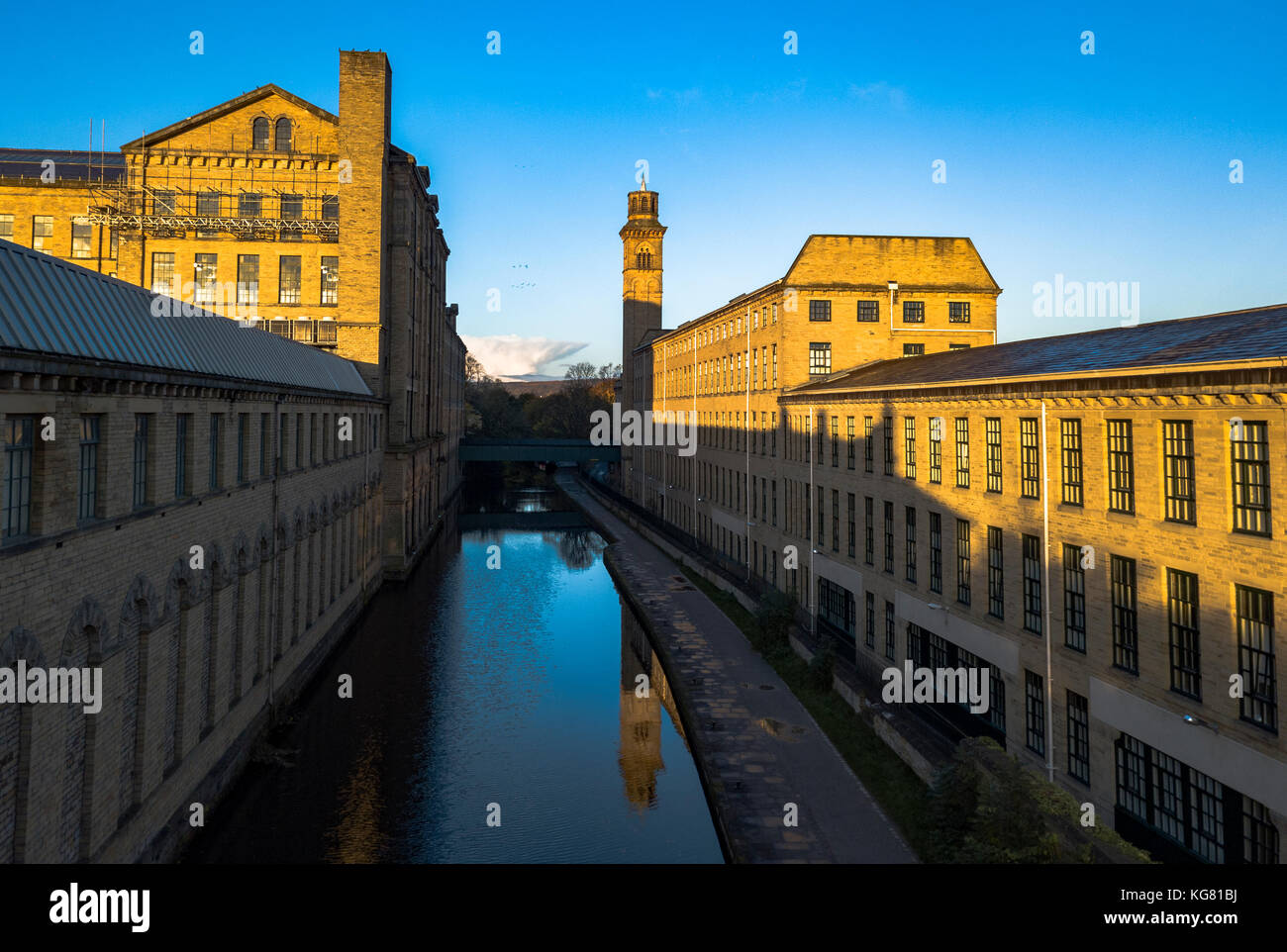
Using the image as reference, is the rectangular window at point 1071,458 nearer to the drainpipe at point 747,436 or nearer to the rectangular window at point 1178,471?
the rectangular window at point 1178,471

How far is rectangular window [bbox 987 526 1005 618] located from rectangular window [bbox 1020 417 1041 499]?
159 cm

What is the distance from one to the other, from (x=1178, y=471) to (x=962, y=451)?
24.2 ft

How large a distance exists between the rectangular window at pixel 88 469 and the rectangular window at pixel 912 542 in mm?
20279

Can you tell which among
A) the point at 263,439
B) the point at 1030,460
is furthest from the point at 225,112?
the point at 1030,460

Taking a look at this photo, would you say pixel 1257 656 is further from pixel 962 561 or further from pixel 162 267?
pixel 162 267

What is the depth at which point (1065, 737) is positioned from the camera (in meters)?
16.5

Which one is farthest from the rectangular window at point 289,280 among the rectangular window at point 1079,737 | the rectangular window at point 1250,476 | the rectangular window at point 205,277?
the rectangular window at point 1250,476

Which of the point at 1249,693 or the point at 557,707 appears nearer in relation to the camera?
the point at 1249,693

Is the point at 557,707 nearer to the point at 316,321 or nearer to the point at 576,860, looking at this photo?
the point at 576,860

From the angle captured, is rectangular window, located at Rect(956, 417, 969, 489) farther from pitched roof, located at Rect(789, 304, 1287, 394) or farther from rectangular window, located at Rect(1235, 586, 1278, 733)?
rectangular window, located at Rect(1235, 586, 1278, 733)

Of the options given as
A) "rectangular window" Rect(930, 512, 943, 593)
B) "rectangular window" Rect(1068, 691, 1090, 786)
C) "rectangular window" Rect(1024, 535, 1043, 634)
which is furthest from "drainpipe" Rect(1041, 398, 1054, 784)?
"rectangular window" Rect(930, 512, 943, 593)

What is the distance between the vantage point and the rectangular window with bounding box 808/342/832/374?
38781 millimetres
